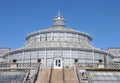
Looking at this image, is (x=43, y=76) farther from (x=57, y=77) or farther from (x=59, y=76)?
(x=59, y=76)

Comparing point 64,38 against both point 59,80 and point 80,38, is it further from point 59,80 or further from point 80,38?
point 59,80

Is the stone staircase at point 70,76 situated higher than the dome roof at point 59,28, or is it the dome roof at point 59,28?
the dome roof at point 59,28

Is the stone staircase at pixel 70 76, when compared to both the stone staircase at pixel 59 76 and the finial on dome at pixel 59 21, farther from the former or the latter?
the finial on dome at pixel 59 21

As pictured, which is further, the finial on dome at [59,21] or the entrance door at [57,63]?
the finial on dome at [59,21]

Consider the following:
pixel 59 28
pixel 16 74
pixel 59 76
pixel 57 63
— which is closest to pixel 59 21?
pixel 59 28

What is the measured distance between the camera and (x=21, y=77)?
111 feet

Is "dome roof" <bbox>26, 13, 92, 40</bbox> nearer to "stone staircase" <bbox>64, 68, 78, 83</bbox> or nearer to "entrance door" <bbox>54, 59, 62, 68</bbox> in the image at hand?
"entrance door" <bbox>54, 59, 62, 68</bbox>

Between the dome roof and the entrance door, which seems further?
the dome roof

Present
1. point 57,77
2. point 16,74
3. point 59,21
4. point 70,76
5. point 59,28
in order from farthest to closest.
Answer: point 59,21 < point 59,28 < point 70,76 < point 57,77 < point 16,74

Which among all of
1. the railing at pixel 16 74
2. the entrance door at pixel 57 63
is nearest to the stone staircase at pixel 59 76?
the railing at pixel 16 74

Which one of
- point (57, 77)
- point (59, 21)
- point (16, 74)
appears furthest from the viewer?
point (59, 21)

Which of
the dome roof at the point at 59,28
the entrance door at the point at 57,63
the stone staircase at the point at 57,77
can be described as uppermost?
the dome roof at the point at 59,28

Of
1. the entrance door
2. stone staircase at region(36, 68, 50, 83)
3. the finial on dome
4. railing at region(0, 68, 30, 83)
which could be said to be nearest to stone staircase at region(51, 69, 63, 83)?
stone staircase at region(36, 68, 50, 83)

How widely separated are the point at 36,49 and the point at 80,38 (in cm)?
1581
